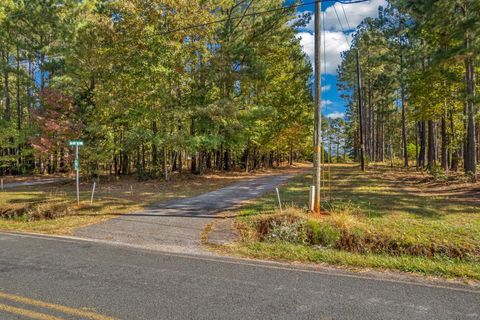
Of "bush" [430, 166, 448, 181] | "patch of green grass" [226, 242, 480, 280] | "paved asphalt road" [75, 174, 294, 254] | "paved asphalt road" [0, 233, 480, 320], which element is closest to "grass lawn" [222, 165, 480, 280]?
"patch of green grass" [226, 242, 480, 280]

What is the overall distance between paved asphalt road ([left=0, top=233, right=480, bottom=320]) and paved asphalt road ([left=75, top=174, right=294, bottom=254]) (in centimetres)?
118

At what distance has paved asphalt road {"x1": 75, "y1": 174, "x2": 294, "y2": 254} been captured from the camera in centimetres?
720

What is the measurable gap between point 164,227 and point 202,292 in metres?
4.46

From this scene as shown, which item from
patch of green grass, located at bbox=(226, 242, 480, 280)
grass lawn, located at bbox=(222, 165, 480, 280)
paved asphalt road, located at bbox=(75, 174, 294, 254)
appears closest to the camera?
patch of green grass, located at bbox=(226, 242, 480, 280)

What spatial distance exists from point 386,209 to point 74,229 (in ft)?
30.4

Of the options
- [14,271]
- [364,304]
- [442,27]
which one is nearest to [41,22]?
[14,271]

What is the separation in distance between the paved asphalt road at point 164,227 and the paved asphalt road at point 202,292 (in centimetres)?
118

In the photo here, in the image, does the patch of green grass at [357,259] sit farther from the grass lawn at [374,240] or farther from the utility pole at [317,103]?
the utility pole at [317,103]

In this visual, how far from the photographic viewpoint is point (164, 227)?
28.0 feet

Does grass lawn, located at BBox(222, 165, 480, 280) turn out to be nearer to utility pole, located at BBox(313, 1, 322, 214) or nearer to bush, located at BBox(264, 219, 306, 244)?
bush, located at BBox(264, 219, 306, 244)

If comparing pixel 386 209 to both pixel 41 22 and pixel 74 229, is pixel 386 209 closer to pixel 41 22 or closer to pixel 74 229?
pixel 74 229

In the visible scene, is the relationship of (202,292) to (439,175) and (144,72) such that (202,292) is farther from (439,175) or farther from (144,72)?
(439,175)

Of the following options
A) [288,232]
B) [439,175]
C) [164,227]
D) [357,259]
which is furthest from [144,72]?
[439,175]

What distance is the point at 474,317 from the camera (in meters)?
3.69
